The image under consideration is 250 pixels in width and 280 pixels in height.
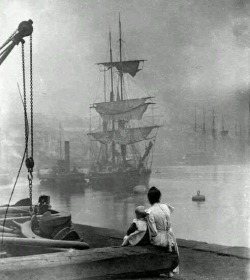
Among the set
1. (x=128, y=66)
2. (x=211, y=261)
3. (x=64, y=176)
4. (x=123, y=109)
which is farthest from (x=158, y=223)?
(x=64, y=176)

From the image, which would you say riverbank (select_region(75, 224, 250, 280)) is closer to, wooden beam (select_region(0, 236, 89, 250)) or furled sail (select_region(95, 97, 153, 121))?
wooden beam (select_region(0, 236, 89, 250))

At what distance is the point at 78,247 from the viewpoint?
6188 millimetres

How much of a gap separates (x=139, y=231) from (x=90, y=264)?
0.70 meters

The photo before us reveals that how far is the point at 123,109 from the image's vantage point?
66.1 meters

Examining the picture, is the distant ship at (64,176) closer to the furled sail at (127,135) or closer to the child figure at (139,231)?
the furled sail at (127,135)

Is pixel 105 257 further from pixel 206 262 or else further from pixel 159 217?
pixel 206 262

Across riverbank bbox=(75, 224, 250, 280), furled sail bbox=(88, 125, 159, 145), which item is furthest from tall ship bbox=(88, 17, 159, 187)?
riverbank bbox=(75, 224, 250, 280)

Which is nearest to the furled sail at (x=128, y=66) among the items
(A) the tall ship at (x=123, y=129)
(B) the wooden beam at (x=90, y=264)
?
(A) the tall ship at (x=123, y=129)

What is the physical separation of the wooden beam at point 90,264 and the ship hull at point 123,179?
59.7 m

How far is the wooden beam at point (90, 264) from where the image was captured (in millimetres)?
4320

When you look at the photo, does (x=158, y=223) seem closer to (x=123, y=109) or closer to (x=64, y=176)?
(x=123, y=109)

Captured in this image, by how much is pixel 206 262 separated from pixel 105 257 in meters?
2.18

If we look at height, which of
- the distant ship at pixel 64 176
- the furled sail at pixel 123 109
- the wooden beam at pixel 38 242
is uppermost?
the furled sail at pixel 123 109

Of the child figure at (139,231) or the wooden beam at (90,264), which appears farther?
the child figure at (139,231)
